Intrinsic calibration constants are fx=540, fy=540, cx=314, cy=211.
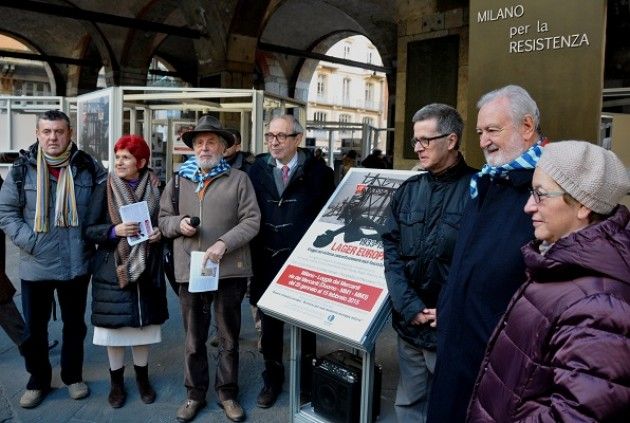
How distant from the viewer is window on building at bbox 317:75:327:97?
5441 cm

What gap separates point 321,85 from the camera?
5475cm

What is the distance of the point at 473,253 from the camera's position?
1887 mm

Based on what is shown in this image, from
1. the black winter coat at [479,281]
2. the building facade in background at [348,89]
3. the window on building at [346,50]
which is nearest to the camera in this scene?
the black winter coat at [479,281]

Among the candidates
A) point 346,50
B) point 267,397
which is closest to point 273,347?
point 267,397

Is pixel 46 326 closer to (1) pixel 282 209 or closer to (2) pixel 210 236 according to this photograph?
(2) pixel 210 236

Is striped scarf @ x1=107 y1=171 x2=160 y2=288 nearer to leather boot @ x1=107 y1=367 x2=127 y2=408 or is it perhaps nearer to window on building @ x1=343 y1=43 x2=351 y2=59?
leather boot @ x1=107 y1=367 x2=127 y2=408

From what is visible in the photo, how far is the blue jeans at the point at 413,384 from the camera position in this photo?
8.11ft

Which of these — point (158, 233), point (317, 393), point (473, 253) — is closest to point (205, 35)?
point (158, 233)

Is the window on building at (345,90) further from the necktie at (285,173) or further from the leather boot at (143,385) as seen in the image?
the leather boot at (143,385)

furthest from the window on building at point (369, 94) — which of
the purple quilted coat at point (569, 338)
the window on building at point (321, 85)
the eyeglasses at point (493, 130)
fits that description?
the purple quilted coat at point (569, 338)

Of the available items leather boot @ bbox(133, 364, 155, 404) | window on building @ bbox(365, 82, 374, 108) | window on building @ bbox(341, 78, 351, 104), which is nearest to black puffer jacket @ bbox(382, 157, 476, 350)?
leather boot @ bbox(133, 364, 155, 404)

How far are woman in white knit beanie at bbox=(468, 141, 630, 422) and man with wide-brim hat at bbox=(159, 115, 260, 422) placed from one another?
194 centimetres

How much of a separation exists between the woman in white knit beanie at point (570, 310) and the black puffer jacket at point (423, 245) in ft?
2.51

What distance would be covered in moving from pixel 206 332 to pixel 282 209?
2.93 feet
